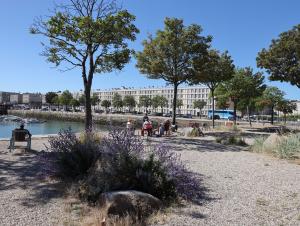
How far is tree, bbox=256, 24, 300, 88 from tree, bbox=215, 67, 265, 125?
30.1ft

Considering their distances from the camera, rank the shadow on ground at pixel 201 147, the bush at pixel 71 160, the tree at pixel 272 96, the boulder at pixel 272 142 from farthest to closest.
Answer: the tree at pixel 272 96
the shadow on ground at pixel 201 147
the boulder at pixel 272 142
the bush at pixel 71 160

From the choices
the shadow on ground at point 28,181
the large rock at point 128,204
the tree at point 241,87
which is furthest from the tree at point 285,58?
the large rock at point 128,204

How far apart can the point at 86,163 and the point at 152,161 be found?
6.09 feet

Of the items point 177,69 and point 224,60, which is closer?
point 177,69

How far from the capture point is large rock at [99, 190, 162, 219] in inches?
213

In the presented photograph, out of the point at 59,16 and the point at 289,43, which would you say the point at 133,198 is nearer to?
the point at 59,16

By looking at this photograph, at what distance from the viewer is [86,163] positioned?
25.9ft

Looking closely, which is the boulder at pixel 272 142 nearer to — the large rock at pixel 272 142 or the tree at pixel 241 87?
the large rock at pixel 272 142

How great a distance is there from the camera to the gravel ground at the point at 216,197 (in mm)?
5434

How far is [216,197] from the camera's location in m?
6.61

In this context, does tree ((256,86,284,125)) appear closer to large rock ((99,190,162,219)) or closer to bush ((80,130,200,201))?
bush ((80,130,200,201))

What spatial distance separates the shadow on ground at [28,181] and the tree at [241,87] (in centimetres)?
2878

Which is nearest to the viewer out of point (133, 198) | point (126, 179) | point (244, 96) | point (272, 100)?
point (133, 198)

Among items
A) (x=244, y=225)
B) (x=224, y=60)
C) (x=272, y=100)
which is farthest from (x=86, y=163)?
(x=272, y=100)
